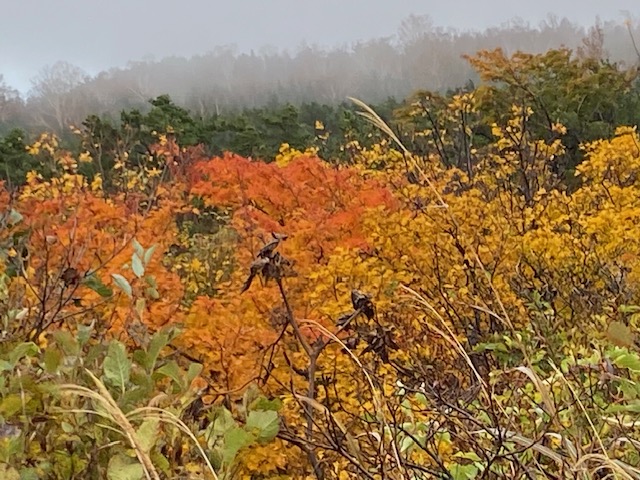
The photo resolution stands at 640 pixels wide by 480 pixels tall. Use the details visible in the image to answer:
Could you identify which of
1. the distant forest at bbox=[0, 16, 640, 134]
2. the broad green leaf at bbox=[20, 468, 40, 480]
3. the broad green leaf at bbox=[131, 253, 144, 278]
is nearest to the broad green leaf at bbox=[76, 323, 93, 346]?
the broad green leaf at bbox=[131, 253, 144, 278]

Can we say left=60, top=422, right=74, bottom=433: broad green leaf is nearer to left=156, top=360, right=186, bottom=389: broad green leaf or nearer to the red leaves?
left=156, top=360, right=186, bottom=389: broad green leaf

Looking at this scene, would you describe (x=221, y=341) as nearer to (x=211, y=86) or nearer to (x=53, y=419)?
(x=53, y=419)

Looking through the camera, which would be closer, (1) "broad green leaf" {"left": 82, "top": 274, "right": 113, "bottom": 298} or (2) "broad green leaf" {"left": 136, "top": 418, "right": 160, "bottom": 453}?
(2) "broad green leaf" {"left": 136, "top": 418, "right": 160, "bottom": 453}

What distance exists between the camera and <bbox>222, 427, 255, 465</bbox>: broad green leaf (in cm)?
104

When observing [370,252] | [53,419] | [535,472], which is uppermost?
[53,419]

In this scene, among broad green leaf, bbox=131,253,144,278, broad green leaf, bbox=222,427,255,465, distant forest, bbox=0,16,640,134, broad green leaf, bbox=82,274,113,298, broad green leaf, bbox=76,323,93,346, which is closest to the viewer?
broad green leaf, bbox=222,427,255,465

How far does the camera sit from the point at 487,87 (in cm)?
1639

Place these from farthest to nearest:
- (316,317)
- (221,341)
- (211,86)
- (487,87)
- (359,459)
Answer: (211,86) < (487,87) < (316,317) < (221,341) < (359,459)

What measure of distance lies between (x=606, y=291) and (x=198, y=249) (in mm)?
6533

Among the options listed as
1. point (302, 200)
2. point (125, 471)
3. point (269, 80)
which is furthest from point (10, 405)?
point (269, 80)

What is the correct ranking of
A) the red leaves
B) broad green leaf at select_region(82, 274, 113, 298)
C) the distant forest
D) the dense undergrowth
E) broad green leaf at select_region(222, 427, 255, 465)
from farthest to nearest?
the distant forest < the red leaves < broad green leaf at select_region(82, 274, 113, 298) < the dense undergrowth < broad green leaf at select_region(222, 427, 255, 465)

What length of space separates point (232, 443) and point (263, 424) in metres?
0.09

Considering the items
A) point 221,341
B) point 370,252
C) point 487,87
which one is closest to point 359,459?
point 221,341

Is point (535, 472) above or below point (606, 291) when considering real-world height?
above
